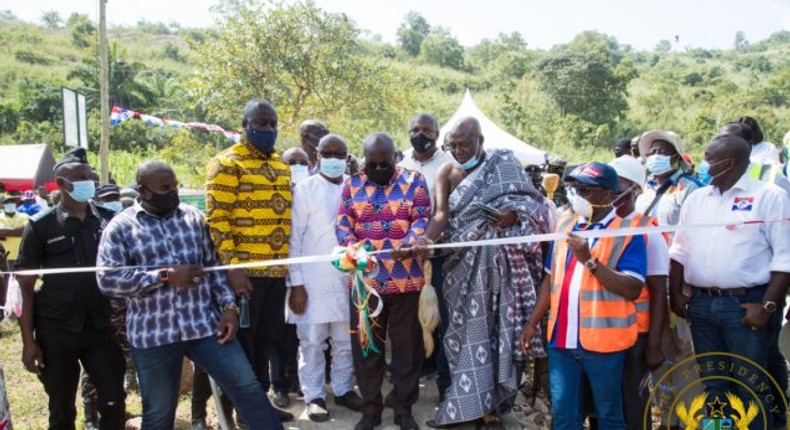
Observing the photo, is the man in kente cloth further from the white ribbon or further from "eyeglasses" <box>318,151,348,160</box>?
"eyeglasses" <box>318,151,348,160</box>

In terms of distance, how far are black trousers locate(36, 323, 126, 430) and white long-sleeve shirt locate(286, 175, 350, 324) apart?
4.18 ft

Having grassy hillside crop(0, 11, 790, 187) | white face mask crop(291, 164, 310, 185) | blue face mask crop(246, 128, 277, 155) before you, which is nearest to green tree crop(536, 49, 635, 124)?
grassy hillside crop(0, 11, 790, 187)

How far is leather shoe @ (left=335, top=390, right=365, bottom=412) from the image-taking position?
15.0 ft

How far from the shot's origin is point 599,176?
10.6 ft

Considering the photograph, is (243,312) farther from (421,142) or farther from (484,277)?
(421,142)

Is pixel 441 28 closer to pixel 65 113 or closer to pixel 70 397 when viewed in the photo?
pixel 65 113

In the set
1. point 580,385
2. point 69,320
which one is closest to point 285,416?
point 69,320

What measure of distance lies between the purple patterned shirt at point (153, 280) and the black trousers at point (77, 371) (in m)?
0.56

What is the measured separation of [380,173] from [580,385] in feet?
5.93

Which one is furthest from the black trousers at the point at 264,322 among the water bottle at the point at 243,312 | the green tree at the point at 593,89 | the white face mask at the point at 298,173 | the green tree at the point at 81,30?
the green tree at the point at 81,30

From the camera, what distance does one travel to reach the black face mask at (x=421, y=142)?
506cm

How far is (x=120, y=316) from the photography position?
4094 mm

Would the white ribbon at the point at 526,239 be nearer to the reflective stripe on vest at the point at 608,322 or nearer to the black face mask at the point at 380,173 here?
the reflective stripe on vest at the point at 608,322

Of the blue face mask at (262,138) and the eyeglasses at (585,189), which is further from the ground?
the blue face mask at (262,138)
